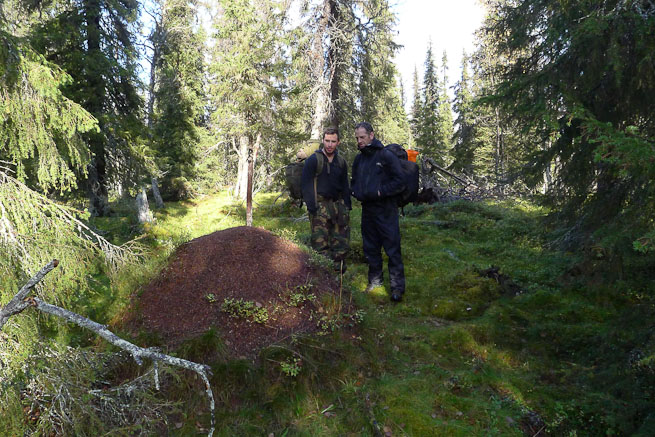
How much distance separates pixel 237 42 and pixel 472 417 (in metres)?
10.6

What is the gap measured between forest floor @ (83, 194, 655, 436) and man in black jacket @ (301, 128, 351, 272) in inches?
25.7

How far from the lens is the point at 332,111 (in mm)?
14172

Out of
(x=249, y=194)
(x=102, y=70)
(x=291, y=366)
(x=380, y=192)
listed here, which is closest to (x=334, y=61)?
(x=249, y=194)

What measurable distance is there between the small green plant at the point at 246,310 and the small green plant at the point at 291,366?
2.22 feet

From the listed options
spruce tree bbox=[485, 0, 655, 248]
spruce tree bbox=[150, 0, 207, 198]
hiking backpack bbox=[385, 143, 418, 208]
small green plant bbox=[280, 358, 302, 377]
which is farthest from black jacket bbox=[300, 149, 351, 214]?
spruce tree bbox=[150, 0, 207, 198]

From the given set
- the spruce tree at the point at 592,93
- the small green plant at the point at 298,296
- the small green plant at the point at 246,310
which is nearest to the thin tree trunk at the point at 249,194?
the small green plant at the point at 298,296

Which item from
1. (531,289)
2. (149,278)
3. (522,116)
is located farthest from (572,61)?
(149,278)

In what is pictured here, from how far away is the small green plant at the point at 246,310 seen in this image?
4293mm

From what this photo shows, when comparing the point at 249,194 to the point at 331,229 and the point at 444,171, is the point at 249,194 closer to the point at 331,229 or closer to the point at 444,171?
the point at 331,229

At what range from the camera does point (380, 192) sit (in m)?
6.13

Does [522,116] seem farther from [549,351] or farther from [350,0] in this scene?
[350,0]

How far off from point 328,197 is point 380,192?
3.59ft

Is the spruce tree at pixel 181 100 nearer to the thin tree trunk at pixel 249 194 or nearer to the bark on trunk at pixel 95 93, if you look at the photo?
the bark on trunk at pixel 95 93

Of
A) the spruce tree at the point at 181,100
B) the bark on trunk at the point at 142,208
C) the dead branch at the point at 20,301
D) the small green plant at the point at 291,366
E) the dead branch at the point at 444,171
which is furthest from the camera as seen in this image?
the spruce tree at the point at 181,100
